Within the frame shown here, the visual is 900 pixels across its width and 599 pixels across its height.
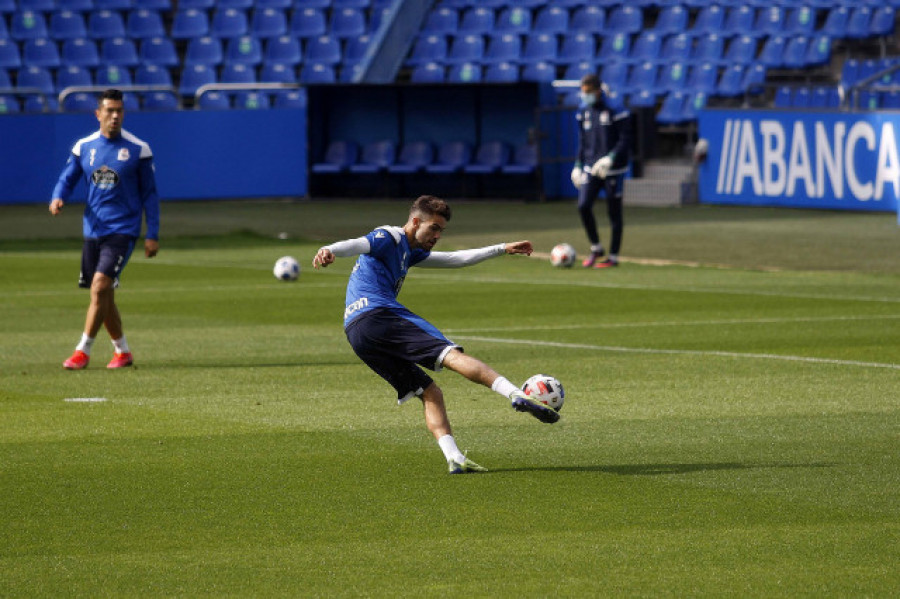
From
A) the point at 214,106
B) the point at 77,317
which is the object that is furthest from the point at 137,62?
the point at 77,317

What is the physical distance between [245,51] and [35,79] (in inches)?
187

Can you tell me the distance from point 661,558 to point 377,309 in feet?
8.11

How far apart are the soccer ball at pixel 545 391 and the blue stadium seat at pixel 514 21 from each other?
28156 millimetres

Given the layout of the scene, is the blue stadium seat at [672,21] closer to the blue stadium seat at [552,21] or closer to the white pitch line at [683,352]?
the blue stadium seat at [552,21]

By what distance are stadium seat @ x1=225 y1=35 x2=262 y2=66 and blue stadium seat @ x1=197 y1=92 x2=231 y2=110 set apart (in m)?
2.08

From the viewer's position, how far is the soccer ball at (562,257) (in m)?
19.9

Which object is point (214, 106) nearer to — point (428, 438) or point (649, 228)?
point (649, 228)

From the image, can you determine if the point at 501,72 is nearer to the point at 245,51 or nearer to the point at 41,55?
the point at 245,51

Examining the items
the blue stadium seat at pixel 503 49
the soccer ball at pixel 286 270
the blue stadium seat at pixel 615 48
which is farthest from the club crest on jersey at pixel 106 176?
the blue stadium seat at pixel 503 49

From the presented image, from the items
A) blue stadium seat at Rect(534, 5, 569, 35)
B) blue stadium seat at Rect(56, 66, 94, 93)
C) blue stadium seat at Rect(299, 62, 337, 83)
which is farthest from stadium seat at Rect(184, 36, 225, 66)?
blue stadium seat at Rect(534, 5, 569, 35)

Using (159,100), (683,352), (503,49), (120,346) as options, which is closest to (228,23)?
(159,100)

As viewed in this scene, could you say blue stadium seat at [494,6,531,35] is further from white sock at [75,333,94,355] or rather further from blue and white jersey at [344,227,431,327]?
blue and white jersey at [344,227,431,327]

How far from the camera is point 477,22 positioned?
36.1 meters

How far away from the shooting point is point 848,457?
851 cm
